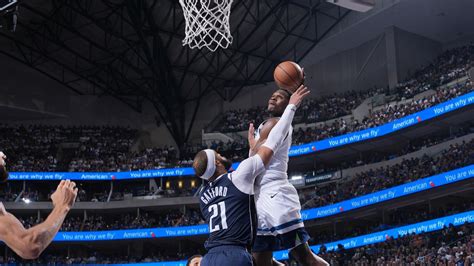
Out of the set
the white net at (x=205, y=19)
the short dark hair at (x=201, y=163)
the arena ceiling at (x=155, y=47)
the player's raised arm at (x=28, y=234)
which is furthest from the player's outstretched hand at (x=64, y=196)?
the arena ceiling at (x=155, y=47)

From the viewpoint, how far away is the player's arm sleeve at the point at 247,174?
17.3 ft

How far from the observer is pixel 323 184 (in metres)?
33.9

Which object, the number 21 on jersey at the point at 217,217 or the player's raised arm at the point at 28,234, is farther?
the number 21 on jersey at the point at 217,217

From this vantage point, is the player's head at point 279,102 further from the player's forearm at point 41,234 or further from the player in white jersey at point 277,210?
the player's forearm at point 41,234

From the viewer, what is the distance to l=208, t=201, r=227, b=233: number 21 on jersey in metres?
5.30

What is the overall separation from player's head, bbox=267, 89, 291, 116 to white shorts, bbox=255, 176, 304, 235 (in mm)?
634

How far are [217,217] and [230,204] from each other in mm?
150

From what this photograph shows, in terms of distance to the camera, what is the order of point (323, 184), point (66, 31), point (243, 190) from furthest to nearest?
point (66, 31), point (323, 184), point (243, 190)

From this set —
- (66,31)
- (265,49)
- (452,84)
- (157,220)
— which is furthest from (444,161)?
(66,31)

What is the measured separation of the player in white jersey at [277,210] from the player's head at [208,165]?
19.3 inches

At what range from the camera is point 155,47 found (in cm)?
3441

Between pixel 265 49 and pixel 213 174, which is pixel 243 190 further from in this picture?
pixel 265 49

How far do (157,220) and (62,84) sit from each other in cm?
1099

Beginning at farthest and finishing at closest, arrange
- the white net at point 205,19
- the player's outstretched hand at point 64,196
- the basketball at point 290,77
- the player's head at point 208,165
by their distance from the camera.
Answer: the white net at point 205,19 < the basketball at point 290,77 < the player's head at point 208,165 < the player's outstretched hand at point 64,196
